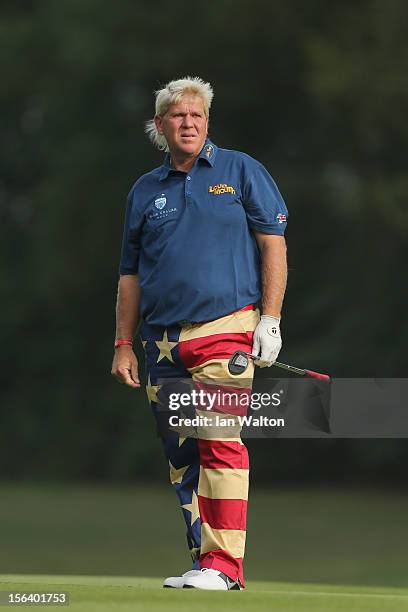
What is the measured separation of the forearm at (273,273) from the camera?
20.8 feet

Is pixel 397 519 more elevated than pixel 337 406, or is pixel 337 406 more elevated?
pixel 337 406

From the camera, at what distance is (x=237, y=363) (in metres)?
6.24

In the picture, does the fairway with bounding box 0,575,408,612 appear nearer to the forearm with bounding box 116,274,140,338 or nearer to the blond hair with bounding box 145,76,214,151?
the forearm with bounding box 116,274,140,338

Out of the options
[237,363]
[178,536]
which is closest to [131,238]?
[237,363]

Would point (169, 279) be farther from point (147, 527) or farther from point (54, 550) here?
point (147, 527)

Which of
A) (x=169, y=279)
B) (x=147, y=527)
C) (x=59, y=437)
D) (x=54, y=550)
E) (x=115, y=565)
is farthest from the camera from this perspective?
(x=59, y=437)

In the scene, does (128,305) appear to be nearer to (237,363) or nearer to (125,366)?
(125,366)

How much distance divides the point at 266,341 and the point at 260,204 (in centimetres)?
50

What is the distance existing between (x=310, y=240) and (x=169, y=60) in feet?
10.9

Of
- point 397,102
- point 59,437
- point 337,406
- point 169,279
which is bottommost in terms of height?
point 59,437

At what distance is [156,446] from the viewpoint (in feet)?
91.8

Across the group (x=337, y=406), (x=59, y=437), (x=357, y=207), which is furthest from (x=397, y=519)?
(x=337, y=406)

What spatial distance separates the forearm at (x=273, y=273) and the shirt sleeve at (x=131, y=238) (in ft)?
1.62

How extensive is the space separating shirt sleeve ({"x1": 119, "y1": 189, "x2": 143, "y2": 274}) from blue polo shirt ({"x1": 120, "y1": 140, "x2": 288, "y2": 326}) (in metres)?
0.04
